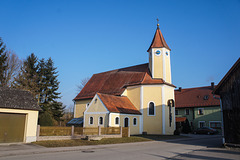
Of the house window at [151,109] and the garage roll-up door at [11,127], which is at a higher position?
the house window at [151,109]

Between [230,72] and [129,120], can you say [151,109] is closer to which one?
[129,120]

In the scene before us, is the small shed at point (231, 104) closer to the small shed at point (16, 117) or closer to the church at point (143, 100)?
the church at point (143, 100)

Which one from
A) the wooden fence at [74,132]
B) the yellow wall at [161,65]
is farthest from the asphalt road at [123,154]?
the yellow wall at [161,65]

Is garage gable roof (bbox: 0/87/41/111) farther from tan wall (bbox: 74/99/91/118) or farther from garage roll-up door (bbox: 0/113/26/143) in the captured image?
tan wall (bbox: 74/99/91/118)

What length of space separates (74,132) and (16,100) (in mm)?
6389

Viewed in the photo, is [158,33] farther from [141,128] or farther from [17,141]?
[17,141]

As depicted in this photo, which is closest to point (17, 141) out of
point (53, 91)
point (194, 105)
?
point (53, 91)

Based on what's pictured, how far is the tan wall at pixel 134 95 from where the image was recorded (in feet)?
109

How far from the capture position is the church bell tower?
110 feet

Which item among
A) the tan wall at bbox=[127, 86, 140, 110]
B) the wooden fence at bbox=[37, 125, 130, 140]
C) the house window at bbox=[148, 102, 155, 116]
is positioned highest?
the tan wall at bbox=[127, 86, 140, 110]

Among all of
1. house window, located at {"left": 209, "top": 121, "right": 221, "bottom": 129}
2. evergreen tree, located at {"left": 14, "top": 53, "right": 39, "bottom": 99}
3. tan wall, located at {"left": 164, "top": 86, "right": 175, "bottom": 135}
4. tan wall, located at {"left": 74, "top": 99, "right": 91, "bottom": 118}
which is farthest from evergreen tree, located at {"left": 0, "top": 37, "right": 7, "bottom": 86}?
house window, located at {"left": 209, "top": 121, "right": 221, "bottom": 129}

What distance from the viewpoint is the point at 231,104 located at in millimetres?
16828

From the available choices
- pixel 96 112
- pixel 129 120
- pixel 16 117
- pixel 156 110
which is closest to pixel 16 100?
pixel 16 117

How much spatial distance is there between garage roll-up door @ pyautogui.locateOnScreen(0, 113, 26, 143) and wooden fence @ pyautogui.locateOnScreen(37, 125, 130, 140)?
1.46 meters
